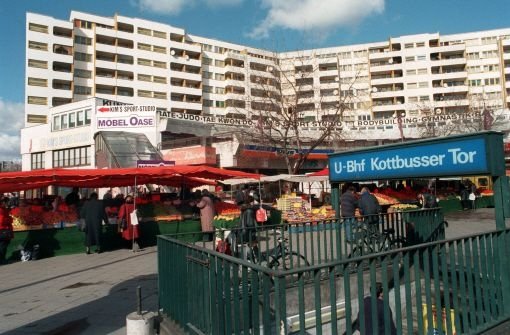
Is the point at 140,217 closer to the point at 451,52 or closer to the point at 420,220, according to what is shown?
the point at 420,220

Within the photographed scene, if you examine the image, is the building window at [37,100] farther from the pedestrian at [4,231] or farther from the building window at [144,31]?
the pedestrian at [4,231]

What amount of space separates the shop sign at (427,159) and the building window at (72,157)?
110 feet

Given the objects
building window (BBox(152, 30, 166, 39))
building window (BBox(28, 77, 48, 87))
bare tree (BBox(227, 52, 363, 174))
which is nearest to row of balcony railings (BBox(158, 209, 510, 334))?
bare tree (BBox(227, 52, 363, 174))

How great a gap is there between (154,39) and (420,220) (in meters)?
62.1

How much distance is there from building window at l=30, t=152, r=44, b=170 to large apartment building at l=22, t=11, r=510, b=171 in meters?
7.96

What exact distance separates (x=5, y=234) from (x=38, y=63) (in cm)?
4924

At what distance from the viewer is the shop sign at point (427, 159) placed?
13.2 ft

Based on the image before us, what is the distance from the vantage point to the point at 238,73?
2630 inches

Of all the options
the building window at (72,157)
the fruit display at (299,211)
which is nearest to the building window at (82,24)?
the building window at (72,157)

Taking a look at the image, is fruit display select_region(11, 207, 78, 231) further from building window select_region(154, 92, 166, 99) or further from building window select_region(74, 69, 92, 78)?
building window select_region(154, 92, 166, 99)

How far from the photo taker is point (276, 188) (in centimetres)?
3431

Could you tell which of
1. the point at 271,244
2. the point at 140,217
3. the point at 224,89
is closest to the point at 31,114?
the point at 224,89

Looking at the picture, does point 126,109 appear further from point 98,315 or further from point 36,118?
point 98,315

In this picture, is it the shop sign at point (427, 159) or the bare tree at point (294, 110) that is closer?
the shop sign at point (427, 159)
